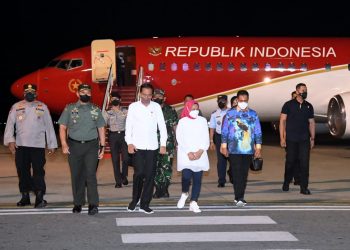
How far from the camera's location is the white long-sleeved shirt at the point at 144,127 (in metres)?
11.3

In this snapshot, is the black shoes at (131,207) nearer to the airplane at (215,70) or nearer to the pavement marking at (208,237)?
the pavement marking at (208,237)

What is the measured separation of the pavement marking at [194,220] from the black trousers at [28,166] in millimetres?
1725

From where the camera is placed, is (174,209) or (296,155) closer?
(174,209)

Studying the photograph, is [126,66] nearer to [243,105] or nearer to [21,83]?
[21,83]

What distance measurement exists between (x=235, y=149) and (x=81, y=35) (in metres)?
63.7

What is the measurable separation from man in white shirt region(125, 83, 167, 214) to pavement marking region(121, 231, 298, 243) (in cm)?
175

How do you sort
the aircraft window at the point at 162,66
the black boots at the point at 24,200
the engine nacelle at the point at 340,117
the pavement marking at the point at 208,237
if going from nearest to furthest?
the pavement marking at the point at 208,237
the black boots at the point at 24,200
the engine nacelle at the point at 340,117
the aircraft window at the point at 162,66

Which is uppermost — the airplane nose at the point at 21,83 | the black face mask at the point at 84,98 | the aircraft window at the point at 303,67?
the aircraft window at the point at 303,67

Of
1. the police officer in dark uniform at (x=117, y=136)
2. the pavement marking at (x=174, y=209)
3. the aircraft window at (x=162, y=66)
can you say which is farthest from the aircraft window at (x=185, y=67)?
the pavement marking at (x=174, y=209)

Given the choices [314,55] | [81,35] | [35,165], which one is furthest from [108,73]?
[81,35]

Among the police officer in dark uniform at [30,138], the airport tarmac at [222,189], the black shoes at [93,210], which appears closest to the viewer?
the black shoes at [93,210]

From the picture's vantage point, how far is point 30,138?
1184 cm

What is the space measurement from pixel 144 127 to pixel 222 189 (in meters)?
3.39

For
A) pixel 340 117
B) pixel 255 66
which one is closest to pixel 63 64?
pixel 255 66
